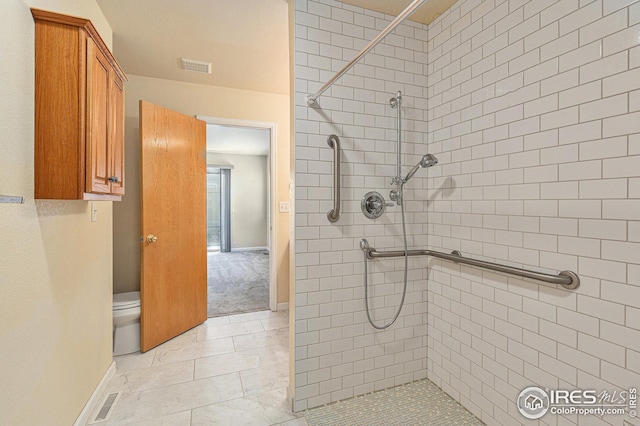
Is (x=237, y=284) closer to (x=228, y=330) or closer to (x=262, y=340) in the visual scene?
(x=228, y=330)

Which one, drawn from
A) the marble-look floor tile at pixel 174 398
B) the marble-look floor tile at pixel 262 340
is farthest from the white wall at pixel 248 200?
the marble-look floor tile at pixel 174 398

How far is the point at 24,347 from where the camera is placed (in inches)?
44.3

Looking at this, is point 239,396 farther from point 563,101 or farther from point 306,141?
point 563,101

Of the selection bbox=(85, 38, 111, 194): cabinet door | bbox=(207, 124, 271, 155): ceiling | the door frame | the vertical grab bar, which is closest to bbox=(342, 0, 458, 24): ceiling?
the vertical grab bar

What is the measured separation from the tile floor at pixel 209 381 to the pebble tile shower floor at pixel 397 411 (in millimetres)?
190

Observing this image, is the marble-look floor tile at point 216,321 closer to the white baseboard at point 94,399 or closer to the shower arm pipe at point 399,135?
the white baseboard at point 94,399

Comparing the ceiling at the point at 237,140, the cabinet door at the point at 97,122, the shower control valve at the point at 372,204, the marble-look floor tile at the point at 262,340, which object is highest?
the ceiling at the point at 237,140

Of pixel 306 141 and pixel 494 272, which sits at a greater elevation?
pixel 306 141

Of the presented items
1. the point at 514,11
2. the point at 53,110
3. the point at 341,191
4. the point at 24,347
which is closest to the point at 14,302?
the point at 24,347

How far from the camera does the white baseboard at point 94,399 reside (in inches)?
63.0

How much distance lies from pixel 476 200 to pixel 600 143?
2.00 feet

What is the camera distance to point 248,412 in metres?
1.76

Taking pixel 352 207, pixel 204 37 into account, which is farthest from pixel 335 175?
pixel 204 37

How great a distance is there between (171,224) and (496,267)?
2.61 m
